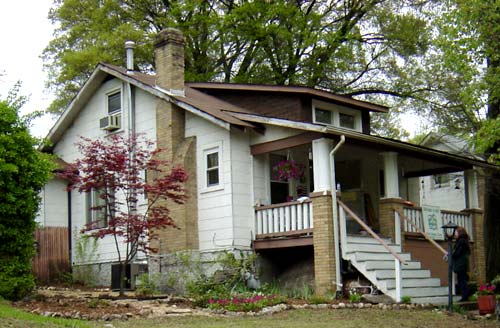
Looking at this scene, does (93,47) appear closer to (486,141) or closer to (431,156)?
(431,156)

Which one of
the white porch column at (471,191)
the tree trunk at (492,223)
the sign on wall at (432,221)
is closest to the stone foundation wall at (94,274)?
the sign on wall at (432,221)

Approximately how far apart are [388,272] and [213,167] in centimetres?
529

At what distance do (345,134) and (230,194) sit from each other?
347 centimetres

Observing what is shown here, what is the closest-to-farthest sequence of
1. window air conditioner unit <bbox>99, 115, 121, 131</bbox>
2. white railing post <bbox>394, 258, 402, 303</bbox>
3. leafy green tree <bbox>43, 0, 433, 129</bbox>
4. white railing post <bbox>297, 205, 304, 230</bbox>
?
white railing post <bbox>394, 258, 402, 303</bbox>
white railing post <bbox>297, 205, 304, 230</bbox>
window air conditioner unit <bbox>99, 115, 121, 131</bbox>
leafy green tree <bbox>43, 0, 433, 129</bbox>

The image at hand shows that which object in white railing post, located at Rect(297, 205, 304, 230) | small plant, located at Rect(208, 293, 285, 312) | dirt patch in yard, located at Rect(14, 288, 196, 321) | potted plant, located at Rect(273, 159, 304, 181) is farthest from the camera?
potted plant, located at Rect(273, 159, 304, 181)

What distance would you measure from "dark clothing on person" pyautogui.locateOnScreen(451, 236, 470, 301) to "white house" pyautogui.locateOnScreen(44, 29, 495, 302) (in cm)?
61

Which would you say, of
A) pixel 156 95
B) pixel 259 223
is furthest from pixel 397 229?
pixel 156 95

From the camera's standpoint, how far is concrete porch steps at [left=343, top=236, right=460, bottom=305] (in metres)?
16.1

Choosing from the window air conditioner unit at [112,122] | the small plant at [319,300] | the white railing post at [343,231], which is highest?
the window air conditioner unit at [112,122]

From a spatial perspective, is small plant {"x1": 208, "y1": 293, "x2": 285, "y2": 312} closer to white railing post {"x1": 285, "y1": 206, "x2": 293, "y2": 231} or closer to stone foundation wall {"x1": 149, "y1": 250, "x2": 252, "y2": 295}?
stone foundation wall {"x1": 149, "y1": 250, "x2": 252, "y2": 295}

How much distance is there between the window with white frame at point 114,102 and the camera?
72.1ft

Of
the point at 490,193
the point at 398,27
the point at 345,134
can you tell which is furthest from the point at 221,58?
the point at 345,134

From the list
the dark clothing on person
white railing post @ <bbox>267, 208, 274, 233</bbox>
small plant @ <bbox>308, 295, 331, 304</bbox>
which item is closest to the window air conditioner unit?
white railing post @ <bbox>267, 208, 274, 233</bbox>

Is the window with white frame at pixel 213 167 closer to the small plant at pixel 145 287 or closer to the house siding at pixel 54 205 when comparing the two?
the small plant at pixel 145 287
